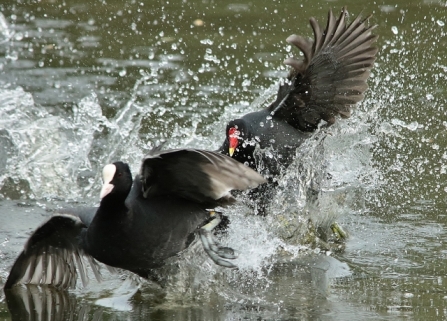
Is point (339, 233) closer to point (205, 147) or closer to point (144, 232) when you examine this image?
point (205, 147)

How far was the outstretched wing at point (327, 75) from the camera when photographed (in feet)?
17.4

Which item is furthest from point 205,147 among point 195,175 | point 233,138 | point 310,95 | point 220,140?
point 195,175

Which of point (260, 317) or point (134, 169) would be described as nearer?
point (260, 317)

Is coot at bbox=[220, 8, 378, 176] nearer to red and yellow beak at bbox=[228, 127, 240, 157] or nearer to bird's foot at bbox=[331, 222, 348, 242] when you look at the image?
red and yellow beak at bbox=[228, 127, 240, 157]

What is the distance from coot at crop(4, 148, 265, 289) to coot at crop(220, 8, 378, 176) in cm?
74

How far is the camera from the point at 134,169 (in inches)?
253

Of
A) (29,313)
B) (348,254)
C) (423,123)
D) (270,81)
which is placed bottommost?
(29,313)

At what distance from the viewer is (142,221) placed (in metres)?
4.27

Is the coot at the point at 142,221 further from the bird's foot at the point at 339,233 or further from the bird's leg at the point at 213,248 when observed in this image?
the bird's foot at the point at 339,233

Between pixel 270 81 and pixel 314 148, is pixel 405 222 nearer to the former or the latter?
pixel 314 148

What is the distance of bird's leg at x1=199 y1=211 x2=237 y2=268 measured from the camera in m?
4.63

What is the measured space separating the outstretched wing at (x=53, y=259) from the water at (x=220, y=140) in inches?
4.8

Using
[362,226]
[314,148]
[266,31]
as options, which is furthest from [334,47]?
[266,31]

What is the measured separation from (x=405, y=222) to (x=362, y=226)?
297 mm
